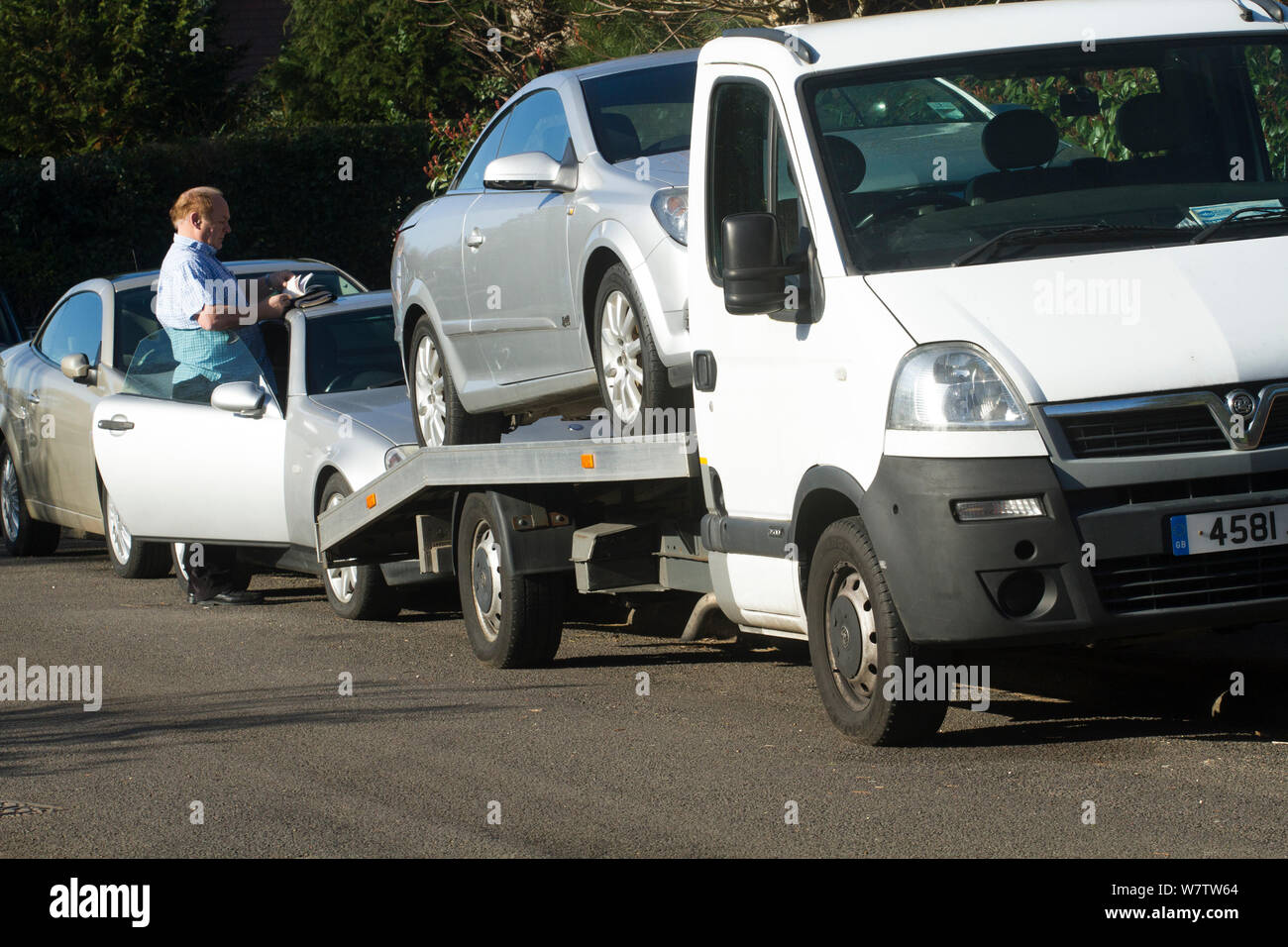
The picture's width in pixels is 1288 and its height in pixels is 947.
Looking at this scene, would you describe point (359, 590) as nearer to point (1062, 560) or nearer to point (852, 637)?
point (852, 637)

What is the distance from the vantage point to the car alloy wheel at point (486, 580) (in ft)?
30.0

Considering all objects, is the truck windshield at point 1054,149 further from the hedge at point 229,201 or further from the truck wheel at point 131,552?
the hedge at point 229,201

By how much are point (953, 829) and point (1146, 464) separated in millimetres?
1237

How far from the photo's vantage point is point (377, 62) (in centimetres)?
3108

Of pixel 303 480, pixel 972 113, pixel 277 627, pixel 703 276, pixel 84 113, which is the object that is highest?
pixel 84 113

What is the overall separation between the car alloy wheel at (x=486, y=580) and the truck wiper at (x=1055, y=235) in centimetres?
331

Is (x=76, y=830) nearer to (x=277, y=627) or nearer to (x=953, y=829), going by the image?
(x=953, y=829)

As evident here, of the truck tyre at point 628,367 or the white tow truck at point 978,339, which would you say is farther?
the truck tyre at point 628,367

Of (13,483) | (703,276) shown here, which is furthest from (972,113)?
(13,483)

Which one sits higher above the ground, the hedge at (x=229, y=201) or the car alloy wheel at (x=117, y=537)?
the hedge at (x=229, y=201)

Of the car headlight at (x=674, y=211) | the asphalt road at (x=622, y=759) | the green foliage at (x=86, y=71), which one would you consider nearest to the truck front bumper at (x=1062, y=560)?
the asphalt road at (x=622, y=759)

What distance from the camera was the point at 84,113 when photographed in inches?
1136

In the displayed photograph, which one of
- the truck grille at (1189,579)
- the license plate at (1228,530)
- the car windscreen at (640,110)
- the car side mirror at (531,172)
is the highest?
the car windscreen at (640,110)

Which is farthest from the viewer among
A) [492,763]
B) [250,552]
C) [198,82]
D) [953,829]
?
[198,82]
